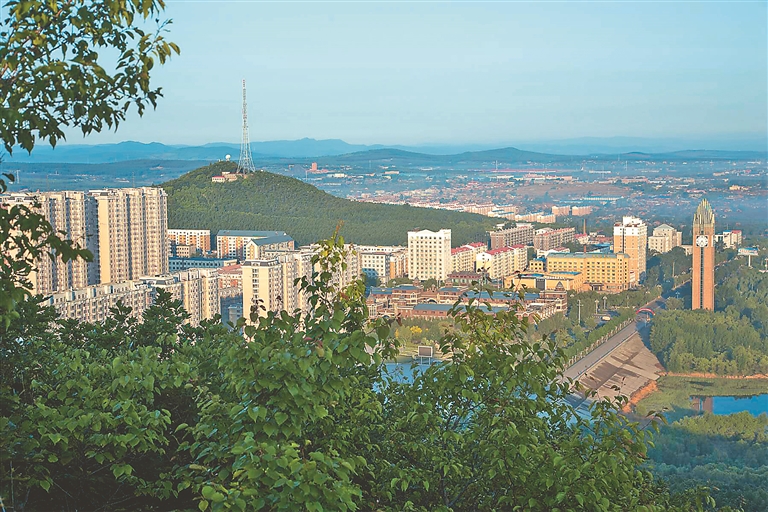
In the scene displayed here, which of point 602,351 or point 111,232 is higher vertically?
point 111,232

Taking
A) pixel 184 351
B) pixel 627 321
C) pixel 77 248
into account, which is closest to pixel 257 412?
pixel 77 248

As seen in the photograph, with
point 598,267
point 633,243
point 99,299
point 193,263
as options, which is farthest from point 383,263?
point 99,299

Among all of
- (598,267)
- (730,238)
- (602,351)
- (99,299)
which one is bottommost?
(602,351)

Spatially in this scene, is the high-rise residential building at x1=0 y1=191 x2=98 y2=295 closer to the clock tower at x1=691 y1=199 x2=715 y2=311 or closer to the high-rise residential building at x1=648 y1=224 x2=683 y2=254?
the clock tower at x1=691 y1=199 x2=715 y2=311

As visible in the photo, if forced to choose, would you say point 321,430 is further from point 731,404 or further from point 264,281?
point 731,404

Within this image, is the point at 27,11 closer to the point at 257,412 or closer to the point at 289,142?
the point at 257,412

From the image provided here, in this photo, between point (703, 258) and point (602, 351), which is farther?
point (703, 258)

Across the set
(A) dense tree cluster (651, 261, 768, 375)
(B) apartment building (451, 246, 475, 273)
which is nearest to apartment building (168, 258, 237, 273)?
(B) apartment building (451, 246, 475, 273)
